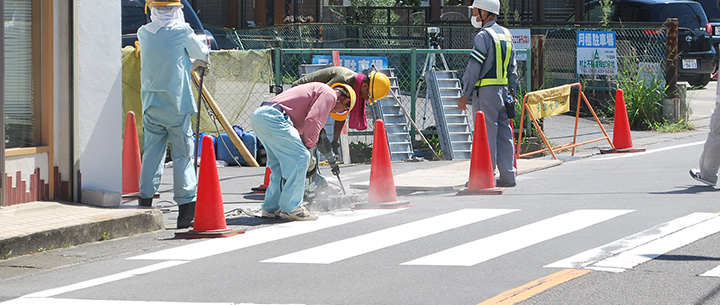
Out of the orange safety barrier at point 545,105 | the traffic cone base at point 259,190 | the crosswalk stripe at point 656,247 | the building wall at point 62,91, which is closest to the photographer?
the crosswalk stripe at point 656,247

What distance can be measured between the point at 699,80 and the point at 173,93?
18.9 m

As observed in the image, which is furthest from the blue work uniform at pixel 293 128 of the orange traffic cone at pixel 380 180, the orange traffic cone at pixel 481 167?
the orange traffic cone at pixel 481 167

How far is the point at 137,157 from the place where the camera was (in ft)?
34.1

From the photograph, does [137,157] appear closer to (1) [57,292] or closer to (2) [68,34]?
(2) [68,34]

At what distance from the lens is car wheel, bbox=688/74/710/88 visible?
81.5 ft

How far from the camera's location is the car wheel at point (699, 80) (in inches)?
977

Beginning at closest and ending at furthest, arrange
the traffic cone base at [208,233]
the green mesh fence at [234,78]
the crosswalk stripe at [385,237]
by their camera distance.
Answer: the crosswalk stripe at [385,237]
the traffic cone base at [208,233]
the green mesh fence at [234,78]

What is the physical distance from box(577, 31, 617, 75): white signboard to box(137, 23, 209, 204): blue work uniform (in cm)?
1095

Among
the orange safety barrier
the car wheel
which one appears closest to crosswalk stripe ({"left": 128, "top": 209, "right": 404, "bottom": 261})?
the orange safety barrier

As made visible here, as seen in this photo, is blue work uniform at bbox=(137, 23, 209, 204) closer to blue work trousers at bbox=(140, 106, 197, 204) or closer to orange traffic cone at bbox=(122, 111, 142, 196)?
blue work trousers at bbox=(140, 106, 197, 204)

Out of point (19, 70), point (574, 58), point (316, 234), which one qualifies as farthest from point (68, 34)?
point (574, 58)

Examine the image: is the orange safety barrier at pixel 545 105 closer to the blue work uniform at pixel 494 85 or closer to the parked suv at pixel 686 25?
the blue work uniform at pixel 494 85

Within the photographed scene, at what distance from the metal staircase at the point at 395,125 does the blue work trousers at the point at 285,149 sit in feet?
17.9

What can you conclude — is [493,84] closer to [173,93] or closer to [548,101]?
[548,101]
